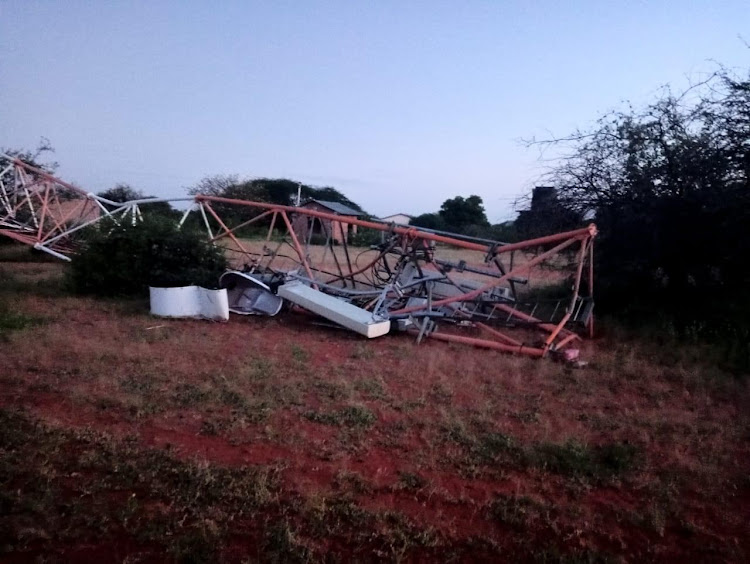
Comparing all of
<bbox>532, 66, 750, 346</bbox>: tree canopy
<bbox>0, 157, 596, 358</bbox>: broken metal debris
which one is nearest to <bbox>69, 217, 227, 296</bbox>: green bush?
<bbox>0, 157, 596, 358</bbox>: broken metal debris

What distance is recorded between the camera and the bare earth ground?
113 inches

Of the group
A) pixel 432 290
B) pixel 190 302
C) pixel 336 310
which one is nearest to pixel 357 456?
pixel 336 310

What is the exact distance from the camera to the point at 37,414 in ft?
13.9

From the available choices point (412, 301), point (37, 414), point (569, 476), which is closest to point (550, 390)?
point (569, 476)

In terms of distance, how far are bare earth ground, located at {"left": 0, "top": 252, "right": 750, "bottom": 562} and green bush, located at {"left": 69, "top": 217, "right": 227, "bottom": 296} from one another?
8.88 ft

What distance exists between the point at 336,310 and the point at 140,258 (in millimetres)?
3853

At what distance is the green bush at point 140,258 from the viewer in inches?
363

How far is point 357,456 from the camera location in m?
3.84

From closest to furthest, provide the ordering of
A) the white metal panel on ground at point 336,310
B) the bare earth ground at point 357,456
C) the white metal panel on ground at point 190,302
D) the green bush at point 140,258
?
the bare earth ground at point 357,456 → the white metal panel on ground at point 336,310 → the white metal panel on ground at point 190,302 → the green bush at point 140,258

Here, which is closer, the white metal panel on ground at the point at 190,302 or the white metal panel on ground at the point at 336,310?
the white metal panel on ground at the point at 336,310

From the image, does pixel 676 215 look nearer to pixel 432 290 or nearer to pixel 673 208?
pixel 673 208

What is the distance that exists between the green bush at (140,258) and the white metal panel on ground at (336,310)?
1.54 meters

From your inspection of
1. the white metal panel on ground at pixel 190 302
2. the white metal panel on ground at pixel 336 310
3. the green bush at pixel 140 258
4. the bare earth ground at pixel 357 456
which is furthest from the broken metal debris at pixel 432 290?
the bare earth ground at pixel 357 456

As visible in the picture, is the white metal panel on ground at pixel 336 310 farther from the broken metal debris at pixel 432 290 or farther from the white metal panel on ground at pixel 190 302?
the white metal panel on ground at pixel 190 302
